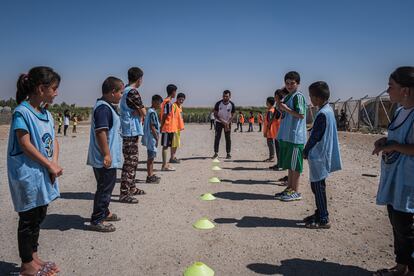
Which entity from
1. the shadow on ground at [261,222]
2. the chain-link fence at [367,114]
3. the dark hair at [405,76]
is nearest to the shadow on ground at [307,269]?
the shadow on ground at [261,222]

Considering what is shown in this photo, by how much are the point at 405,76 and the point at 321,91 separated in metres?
1.59

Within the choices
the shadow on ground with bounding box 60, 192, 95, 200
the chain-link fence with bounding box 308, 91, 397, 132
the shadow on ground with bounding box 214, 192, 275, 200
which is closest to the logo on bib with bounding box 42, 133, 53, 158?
the shadow on ground with bounding box 60, 192, 95, 200

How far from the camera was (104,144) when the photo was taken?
4.23m

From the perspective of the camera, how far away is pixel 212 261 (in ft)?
11.7

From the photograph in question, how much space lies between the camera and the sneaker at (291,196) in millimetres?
5914

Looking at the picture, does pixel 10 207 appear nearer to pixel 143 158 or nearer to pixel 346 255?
pixel 346 255

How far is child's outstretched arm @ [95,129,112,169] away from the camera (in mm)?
4215

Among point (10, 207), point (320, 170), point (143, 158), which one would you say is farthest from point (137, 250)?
point (143, 158)

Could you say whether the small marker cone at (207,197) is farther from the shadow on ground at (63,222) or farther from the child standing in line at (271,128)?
the child standing in line at (271,128)

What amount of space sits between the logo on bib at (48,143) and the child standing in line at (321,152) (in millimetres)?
3105

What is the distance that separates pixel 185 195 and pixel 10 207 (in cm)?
289

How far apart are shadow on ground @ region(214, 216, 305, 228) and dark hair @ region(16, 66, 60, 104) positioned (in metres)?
2.94

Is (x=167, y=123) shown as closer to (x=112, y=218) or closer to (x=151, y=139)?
(x=151, y=139)

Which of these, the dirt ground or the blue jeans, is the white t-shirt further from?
the blue jeans
